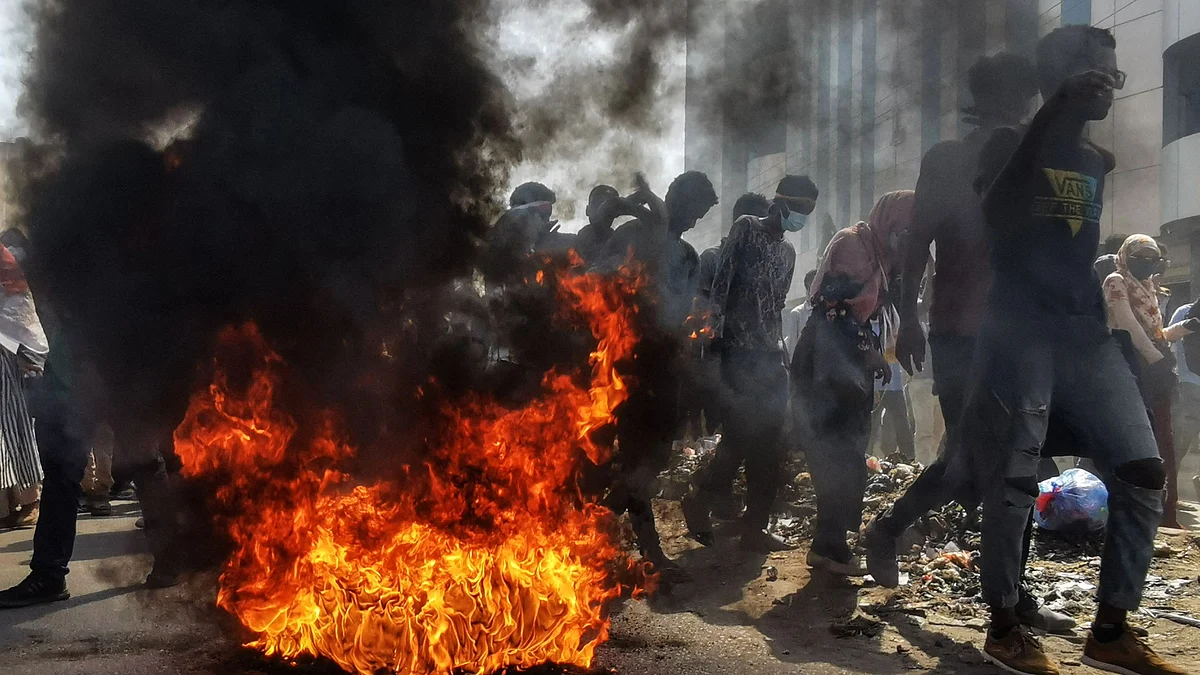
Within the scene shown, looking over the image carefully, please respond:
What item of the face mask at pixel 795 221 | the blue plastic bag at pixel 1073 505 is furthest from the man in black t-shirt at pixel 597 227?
the blue plastic bag at pixel 1073 505

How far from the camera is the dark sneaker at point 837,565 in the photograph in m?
5.11

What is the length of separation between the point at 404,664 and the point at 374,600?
0.74ft

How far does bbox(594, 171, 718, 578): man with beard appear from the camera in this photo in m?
5.34

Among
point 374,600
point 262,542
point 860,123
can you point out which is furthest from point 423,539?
point 860,123

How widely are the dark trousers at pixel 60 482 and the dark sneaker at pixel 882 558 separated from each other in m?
3.76

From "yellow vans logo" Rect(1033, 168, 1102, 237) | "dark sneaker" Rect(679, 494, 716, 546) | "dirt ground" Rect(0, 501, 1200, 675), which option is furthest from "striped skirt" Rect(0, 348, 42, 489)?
"yellow vans logo" Rect(1033, 168, 1102, 237)

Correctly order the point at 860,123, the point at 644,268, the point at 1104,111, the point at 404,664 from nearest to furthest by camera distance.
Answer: the point at 404,664
the point at 1104,111
the point at 644,268
the point at 860,123

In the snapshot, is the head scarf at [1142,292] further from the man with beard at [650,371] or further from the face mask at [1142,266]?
the man with beard at [650,371]

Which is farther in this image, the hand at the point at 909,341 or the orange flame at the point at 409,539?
the hand at the point at 909,341

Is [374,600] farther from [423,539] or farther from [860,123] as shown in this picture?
[860,123]

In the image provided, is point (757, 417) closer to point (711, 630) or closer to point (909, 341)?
point (909, 341)

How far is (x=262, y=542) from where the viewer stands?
142 inches

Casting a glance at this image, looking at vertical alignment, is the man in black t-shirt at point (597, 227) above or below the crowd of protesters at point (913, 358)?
above

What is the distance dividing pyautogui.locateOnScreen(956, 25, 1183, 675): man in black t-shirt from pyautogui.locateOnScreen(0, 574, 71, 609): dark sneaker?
13.5 ft
